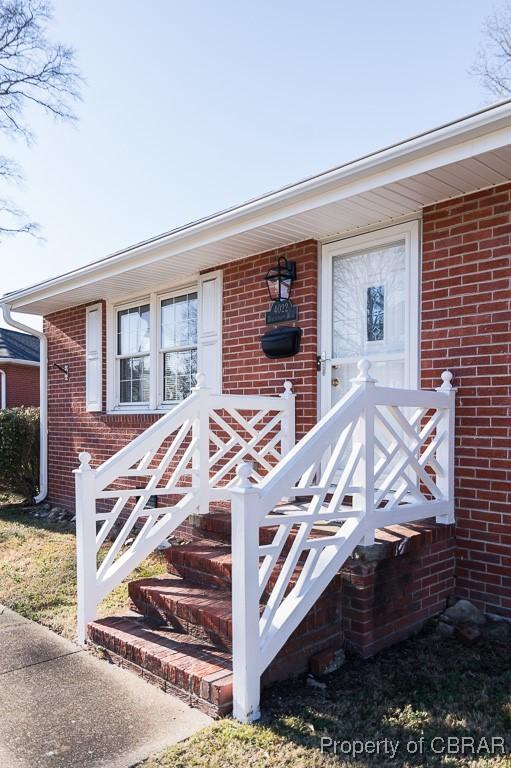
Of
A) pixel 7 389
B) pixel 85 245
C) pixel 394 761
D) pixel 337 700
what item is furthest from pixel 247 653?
pixel 7 389

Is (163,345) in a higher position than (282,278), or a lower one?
lower

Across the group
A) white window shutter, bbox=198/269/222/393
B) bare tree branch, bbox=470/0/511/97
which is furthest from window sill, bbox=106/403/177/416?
bare tree branch, bbox=470/0/511/97

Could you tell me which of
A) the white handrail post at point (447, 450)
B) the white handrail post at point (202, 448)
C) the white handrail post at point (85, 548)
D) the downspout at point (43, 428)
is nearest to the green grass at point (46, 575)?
the white handrail post at point (85, 548)

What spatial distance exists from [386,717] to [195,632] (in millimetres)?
1208

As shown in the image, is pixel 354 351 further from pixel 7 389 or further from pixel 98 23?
pixel 7 389

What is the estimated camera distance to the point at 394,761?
94.2 inches

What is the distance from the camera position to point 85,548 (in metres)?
3.90

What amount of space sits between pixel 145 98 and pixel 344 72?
3085 mm

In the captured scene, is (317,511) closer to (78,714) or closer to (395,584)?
(395,584)

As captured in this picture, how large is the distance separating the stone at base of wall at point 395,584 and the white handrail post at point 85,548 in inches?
64.8

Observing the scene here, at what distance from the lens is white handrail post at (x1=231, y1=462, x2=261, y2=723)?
108 inches

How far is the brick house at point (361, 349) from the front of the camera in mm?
3342

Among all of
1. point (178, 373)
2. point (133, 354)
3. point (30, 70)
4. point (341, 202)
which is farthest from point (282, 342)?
point (30, 70)

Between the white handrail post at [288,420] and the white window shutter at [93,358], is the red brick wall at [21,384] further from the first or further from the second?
the white handrail post at [288,420]
